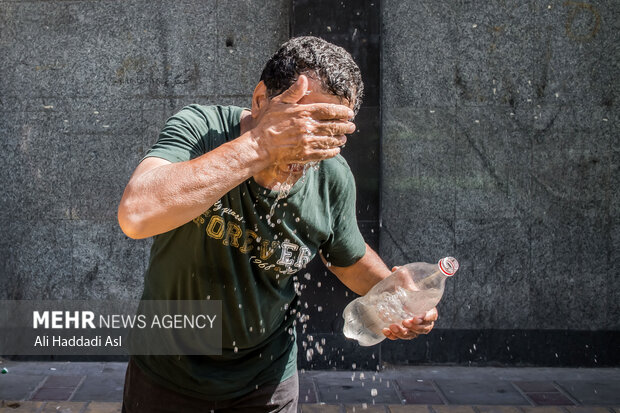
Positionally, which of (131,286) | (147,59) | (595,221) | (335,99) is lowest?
(131,286)

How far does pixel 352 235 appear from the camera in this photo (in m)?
2.47

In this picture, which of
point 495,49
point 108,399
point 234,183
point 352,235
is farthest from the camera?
point 495,49

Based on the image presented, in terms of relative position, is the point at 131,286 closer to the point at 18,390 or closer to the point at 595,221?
the point at 18,390

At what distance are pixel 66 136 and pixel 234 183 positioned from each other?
166 inches

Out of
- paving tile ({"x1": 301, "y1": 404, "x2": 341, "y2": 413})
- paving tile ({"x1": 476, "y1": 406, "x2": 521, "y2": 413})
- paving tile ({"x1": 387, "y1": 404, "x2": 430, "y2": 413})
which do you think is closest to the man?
paving tile ({"x1": 301, "y1": 404, "x2": 341, "y2": 413})

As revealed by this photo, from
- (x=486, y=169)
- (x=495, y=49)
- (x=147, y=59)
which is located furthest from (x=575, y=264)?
(x=147, y=59)

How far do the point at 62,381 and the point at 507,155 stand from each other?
13.5 ft

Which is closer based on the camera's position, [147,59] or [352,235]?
[352,235]

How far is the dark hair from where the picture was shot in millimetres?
1938

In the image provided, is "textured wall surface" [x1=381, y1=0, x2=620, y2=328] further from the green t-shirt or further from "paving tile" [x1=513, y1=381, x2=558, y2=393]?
the green t-shirt

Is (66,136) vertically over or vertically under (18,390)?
over

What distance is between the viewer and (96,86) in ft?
17.9

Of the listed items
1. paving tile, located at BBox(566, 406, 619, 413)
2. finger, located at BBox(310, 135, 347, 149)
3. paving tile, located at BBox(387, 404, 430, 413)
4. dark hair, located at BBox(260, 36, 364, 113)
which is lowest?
paving tile, located at BBox(566, 406, 619, 413)

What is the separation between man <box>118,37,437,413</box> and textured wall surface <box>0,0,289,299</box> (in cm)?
339
